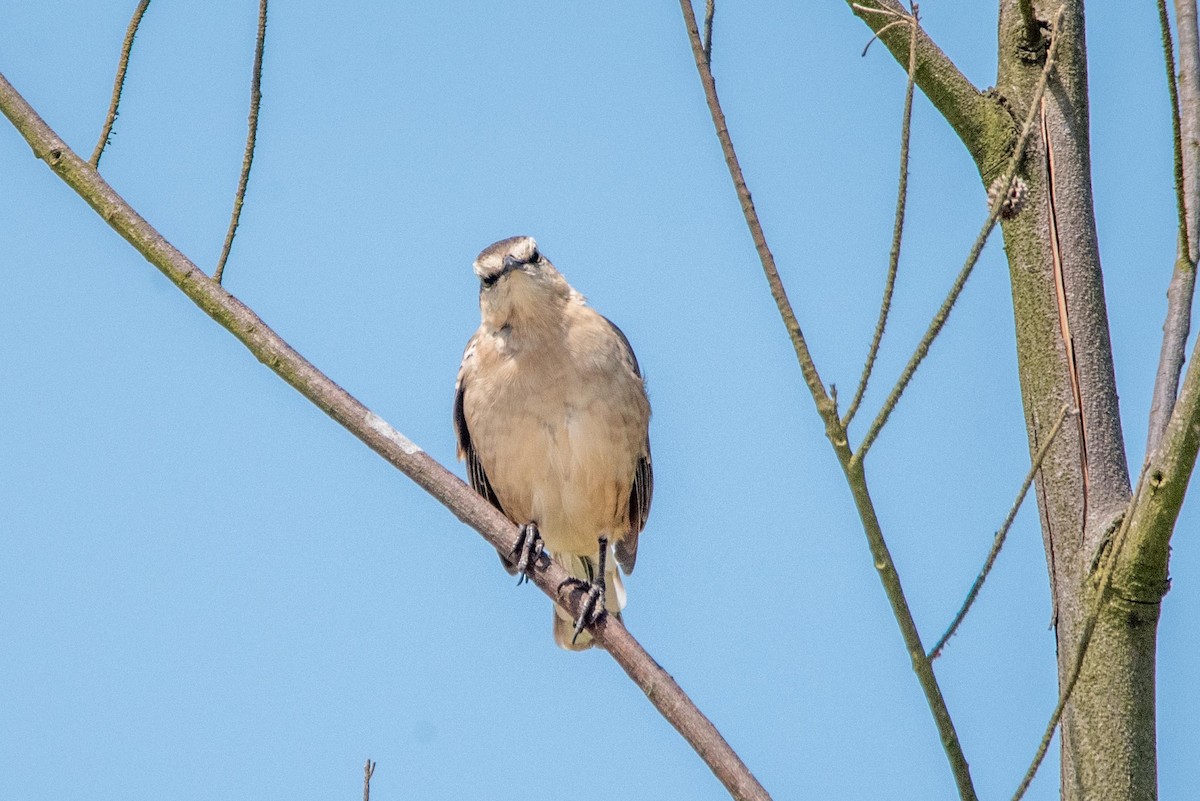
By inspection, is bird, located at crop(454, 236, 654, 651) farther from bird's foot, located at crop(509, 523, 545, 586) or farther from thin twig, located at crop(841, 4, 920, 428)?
thin twig, located at crop(841, 4, 920, 428)

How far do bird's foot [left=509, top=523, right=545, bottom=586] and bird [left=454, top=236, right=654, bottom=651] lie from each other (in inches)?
8.8

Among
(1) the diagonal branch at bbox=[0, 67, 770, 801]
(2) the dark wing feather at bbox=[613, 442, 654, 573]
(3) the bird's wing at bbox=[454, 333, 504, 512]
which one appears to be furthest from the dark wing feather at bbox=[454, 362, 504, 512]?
(1) the diagonal branch at bbox=[0, 67, 770, 801]

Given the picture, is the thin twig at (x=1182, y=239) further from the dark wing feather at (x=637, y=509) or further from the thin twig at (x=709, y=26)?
the dark wing feather at (x=637, y=509)

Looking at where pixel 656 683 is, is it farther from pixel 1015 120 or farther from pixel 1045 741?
pixel 1015 120

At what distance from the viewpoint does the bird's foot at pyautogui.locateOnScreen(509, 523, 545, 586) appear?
4.26 m

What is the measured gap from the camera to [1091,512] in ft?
11.4

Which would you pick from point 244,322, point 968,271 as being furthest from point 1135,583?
point 244,322

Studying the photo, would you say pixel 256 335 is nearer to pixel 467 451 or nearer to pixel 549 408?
pixel 549 408

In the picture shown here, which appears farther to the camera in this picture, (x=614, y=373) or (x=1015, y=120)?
(x=614, y=373)

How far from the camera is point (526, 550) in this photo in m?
5.15

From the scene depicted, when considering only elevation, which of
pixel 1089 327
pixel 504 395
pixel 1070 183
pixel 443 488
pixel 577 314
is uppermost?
pixel 577 314

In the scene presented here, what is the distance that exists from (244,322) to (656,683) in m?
1.44

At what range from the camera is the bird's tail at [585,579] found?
6703 millimetres

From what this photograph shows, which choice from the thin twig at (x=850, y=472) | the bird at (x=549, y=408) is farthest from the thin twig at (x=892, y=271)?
the bird at (x=549, y=408)
